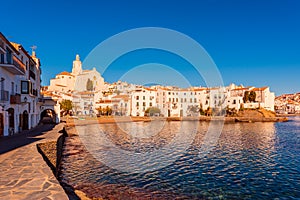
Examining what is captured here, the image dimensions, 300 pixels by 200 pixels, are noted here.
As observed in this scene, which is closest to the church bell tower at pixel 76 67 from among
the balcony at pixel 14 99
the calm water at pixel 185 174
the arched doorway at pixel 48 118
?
the arched doorway at pixel 48 118

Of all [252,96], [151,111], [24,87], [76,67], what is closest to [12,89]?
[24,87]

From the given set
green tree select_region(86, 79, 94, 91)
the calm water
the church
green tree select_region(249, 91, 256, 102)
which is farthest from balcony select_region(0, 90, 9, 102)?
green tree select_region(86, 79, 94, 91)

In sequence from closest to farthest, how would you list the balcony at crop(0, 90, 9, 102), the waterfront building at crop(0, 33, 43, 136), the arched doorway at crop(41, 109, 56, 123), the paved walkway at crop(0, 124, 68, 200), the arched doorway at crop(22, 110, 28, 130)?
1. the paved walkway at crop(0, 124, 68, 200)
2. the balcony at crop(0, 90, 9, 102)
3. the waterfront building at crop(0, 33, 43, 136)
4. the arched doorway at crop(22, 110, 28, 130)
5. the arched doorway at crop(41, 109, 56, 123)

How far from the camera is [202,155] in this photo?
19.0 meters

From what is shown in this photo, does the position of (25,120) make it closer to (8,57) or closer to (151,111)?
(8,57)

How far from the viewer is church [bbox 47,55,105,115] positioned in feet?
300

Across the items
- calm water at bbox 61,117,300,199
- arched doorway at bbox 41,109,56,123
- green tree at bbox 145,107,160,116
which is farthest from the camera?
green tree at bbox 145,107,160,116

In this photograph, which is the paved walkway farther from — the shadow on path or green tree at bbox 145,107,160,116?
green tree at bbox 145,107,160,116

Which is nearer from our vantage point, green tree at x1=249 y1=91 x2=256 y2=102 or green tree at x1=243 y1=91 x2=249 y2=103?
green tree at x1=249 y1=91 x2=256 y2=102

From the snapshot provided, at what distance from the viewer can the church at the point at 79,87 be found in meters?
91.5

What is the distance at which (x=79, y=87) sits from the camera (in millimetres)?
126812

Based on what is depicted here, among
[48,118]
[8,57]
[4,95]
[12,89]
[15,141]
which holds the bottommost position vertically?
[15,141]

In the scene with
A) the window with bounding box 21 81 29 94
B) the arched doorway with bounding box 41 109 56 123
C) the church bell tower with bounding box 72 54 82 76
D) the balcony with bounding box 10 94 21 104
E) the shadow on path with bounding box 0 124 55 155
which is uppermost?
the church bell tower with bounding box 72 54 82 76

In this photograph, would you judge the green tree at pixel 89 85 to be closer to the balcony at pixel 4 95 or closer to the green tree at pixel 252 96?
the green tree at pixel 252 96
